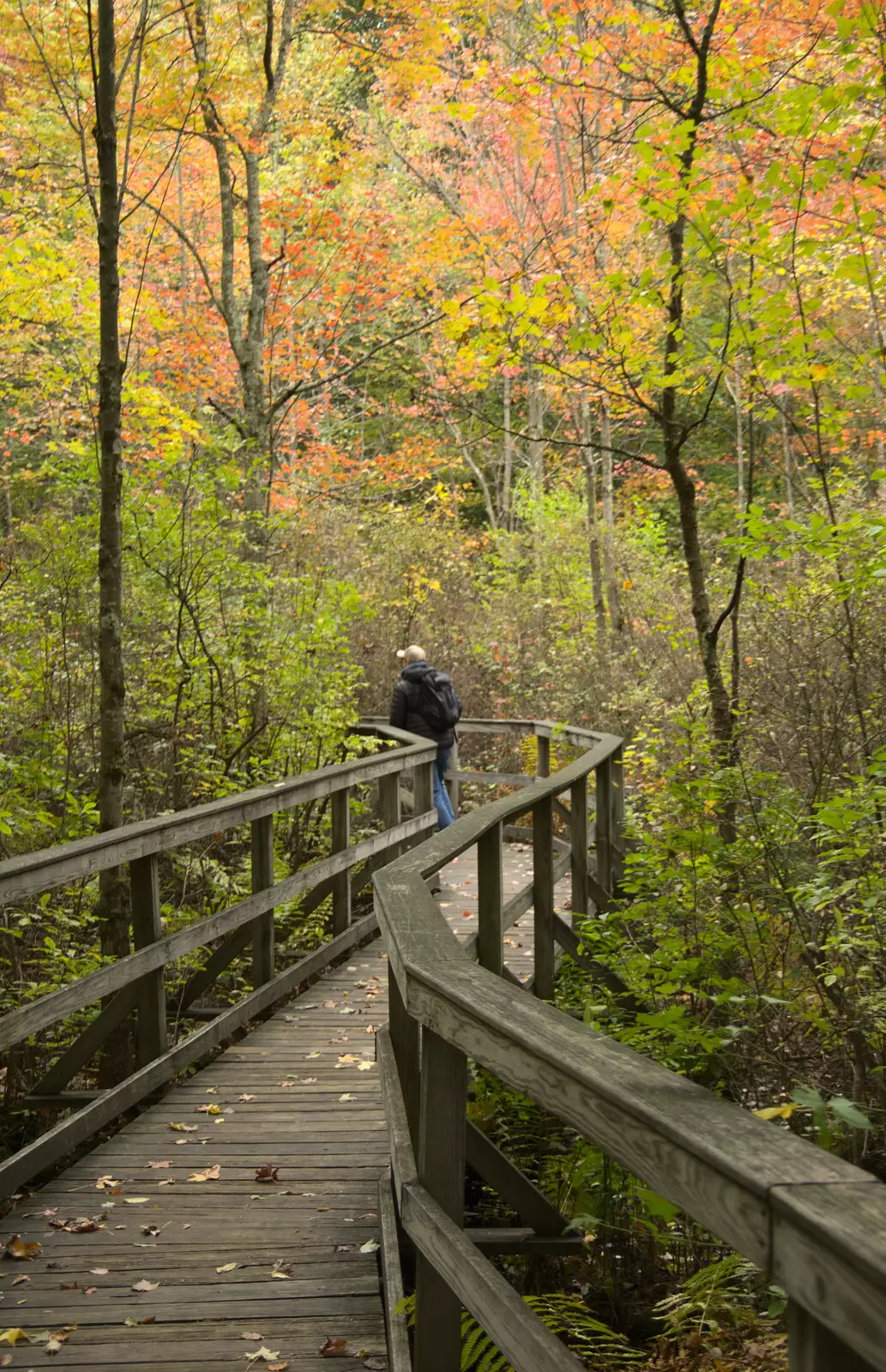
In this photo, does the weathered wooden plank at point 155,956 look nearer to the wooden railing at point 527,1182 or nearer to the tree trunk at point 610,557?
the wooden railing at point 527,1182

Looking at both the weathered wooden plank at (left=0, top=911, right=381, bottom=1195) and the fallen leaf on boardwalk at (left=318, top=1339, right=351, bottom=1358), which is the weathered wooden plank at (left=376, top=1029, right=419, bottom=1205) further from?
the weathered wooden plank at (left=0, top=911, right=381, bottom=1195)

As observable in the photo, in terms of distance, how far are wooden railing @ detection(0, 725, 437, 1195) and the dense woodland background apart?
26.1 inches

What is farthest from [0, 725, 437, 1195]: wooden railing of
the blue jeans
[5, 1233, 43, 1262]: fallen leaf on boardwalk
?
the blue jeans

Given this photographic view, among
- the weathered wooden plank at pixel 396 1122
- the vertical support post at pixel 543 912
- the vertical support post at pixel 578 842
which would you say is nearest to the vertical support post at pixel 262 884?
the vertical support post at pixel 543 912

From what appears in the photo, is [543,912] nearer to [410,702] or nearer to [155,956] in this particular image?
Answer: [155,956]

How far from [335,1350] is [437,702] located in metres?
8.83

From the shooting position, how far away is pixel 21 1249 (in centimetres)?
412

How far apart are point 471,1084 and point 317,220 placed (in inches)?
491

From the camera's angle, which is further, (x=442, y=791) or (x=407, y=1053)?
(x=442, y=791)

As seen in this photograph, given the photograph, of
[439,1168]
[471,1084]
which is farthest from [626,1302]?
[439,1168]

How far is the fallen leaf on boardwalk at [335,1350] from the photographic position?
3441 millimetres

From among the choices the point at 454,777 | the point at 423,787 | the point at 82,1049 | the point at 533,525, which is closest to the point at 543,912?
the point at 82,1049

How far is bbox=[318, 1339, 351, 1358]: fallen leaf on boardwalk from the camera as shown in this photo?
3.44 m

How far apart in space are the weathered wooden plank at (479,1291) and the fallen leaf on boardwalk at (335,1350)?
3.04 ft
